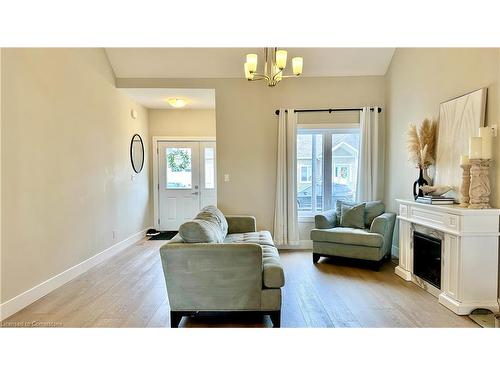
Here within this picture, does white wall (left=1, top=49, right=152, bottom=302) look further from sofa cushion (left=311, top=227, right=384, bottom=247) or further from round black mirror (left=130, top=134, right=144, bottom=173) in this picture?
sofa cushion (left=311, top=227, right=384, bottom=247)

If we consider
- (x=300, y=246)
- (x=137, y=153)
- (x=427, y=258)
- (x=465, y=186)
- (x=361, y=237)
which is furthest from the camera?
(x=137, y=153)

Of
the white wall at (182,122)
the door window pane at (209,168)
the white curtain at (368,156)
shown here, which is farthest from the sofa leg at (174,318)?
the white wall at (182,122)

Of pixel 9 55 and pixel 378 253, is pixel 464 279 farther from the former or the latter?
pixel 9 55

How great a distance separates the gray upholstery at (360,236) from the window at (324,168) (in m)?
0.64

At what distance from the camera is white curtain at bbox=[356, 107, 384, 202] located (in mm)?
5035

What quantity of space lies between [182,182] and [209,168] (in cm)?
67

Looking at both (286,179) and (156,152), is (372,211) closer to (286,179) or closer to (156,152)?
(286,179)

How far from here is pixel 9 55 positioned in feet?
9.38

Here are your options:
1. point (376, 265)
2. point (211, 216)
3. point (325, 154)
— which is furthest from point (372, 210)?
point (211, 216)

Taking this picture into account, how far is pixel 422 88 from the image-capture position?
4078 mm

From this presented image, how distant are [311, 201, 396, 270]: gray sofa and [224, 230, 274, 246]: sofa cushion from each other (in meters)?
0.93

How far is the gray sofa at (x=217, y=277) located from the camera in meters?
2.52

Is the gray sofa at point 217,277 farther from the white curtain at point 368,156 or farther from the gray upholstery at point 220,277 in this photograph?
the white curtain at point 368,156
